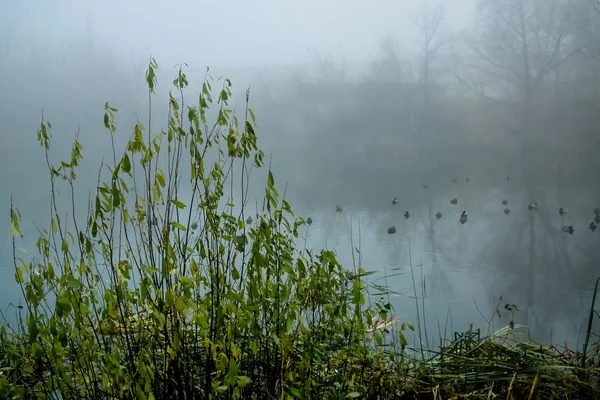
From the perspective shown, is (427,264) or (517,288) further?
(427,264)

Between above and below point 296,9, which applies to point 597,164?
below

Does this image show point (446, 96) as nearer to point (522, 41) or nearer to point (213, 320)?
point (522, 41)

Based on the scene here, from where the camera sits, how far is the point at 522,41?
13.7 ft

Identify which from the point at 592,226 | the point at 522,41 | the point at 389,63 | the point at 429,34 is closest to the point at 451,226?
the point at 592,226

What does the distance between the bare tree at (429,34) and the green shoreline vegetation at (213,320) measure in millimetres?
3048

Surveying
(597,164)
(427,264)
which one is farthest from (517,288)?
(597,164)

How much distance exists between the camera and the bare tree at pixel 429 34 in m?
4.10

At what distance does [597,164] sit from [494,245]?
1.49 meters

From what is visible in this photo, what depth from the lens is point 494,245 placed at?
121 inches

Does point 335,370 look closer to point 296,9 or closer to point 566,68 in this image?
point 296,9

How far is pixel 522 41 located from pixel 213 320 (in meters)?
3.98

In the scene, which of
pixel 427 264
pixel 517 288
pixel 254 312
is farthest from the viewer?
pixel 427 264

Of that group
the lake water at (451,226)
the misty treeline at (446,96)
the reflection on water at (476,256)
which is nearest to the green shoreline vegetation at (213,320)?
the lake water at (451,226)

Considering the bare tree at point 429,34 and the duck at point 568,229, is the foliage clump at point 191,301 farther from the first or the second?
the bare tree at point 429,34
